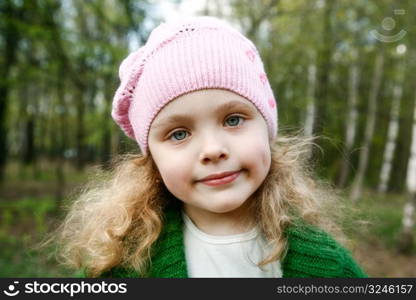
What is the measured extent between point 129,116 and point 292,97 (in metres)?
10.9

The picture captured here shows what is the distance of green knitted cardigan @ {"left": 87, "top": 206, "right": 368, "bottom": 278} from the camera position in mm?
1702

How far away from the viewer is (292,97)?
12.2 meters

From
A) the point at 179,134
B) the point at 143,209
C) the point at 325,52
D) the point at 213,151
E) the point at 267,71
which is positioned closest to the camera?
the point at 213,151

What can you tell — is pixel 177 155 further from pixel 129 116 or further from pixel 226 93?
pixel 129 116

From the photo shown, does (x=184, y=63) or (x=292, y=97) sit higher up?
(x=184, y=63)

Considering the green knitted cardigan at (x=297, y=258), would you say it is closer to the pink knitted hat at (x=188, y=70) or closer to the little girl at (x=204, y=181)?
the little girl at (x=204, y=181)

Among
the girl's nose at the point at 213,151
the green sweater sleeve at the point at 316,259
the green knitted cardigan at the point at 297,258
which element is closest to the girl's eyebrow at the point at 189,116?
the girl's nose at the point at 213,151

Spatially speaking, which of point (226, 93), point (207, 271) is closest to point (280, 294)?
point (207, 271)

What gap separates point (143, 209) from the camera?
1.97m

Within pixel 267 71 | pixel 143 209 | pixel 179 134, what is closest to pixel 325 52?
pixel 267 71

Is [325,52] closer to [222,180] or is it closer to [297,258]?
[297,258]

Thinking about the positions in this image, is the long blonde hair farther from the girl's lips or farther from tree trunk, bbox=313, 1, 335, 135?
tree trunk, bbox=313, 1, 335, 135

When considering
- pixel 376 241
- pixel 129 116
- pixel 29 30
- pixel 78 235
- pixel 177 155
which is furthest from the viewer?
pixel 376 241

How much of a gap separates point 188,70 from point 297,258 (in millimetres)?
962
